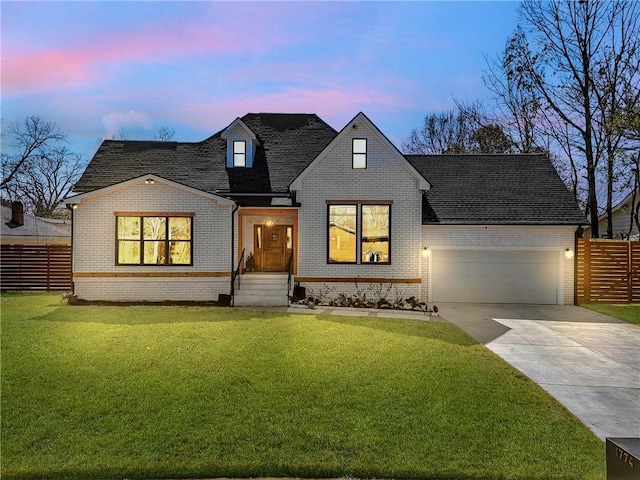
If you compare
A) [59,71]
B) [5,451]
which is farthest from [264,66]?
[5,451]

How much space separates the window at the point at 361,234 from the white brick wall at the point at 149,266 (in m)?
3.77

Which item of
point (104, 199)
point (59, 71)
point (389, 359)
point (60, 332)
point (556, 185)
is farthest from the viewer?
point (556, 185)

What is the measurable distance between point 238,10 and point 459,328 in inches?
381

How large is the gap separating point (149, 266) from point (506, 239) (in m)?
12.8

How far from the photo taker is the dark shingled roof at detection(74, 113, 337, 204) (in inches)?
653

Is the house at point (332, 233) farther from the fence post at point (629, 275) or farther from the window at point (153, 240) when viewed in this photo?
the fence post at point (629, 275)

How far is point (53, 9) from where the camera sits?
34.2 feet

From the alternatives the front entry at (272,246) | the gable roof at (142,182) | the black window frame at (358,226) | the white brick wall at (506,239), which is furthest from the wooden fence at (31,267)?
the white brick wall at (506,239)

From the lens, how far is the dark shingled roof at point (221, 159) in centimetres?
1658

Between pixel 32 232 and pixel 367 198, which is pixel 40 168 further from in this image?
pixel 367 198

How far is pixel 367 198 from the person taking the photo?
15039 mm

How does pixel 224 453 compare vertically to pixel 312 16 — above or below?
below

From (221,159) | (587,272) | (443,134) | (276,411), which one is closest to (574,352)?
(276,411)

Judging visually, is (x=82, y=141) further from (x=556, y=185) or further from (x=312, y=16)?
(x=556, y=185)
